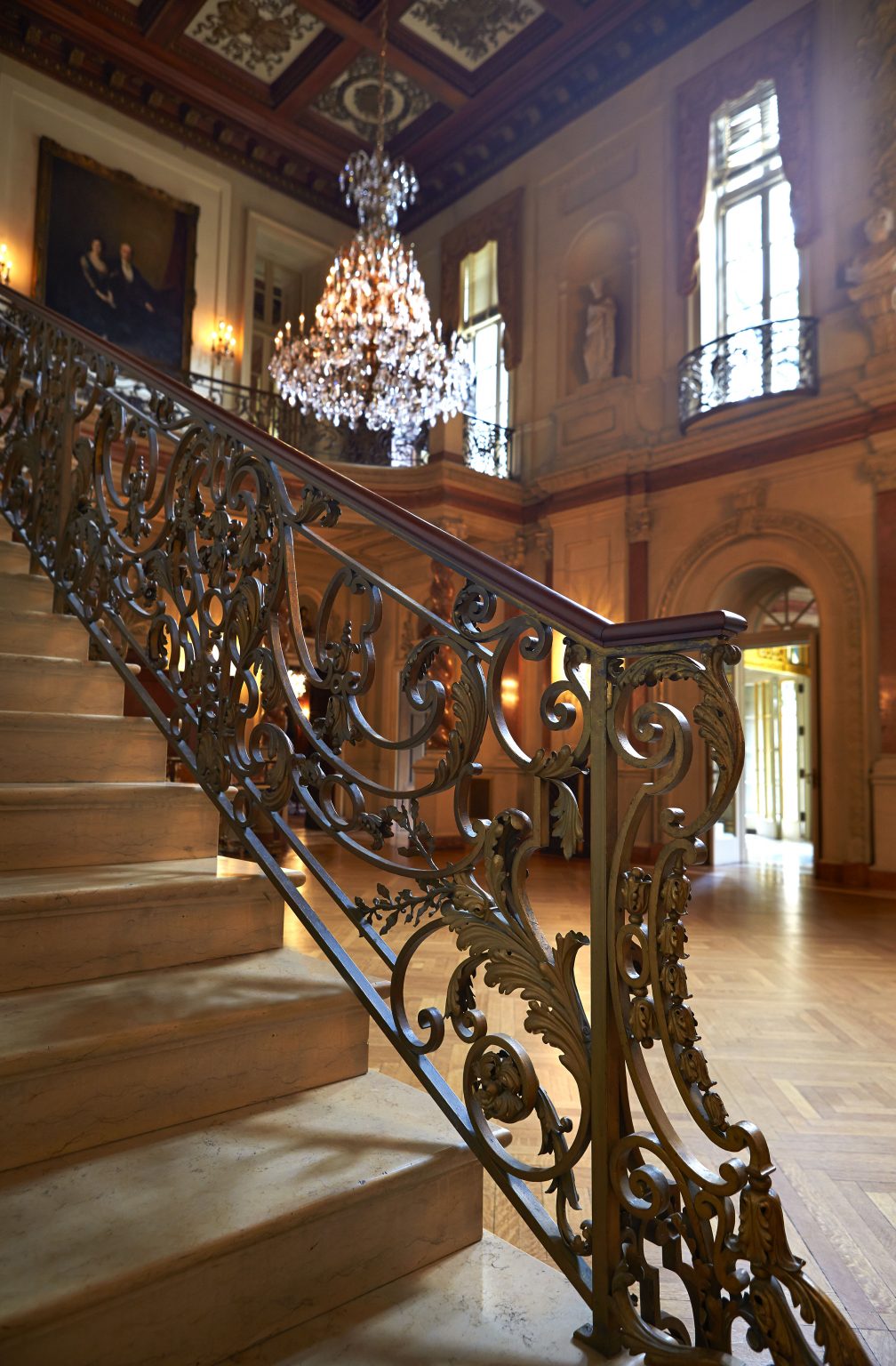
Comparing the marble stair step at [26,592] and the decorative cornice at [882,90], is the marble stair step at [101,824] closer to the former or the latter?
the marble stair step at [26,592]

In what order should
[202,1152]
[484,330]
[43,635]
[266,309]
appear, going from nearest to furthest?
[202,1152] < [43,635] < [484,330] < [266,309]

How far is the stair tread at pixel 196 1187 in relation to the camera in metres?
1.08

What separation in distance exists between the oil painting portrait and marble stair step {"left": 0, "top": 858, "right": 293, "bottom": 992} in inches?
360

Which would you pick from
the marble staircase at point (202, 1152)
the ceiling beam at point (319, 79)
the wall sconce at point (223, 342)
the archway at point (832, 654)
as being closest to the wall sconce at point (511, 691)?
the archway at point (832, 654)

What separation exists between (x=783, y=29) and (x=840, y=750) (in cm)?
674

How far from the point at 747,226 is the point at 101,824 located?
9.38 m

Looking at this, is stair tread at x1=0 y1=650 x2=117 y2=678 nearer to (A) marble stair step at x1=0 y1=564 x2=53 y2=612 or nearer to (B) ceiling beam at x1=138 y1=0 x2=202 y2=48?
(A) marble stair step at x1=0 y1=564 x2=53 y2=612

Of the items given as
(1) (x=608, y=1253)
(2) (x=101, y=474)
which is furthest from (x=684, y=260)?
(1) (x=608, y=1253)

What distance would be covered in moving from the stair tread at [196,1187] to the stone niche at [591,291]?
30.0 ft

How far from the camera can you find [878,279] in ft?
23.9

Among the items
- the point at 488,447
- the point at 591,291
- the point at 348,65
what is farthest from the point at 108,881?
the point at 348,65

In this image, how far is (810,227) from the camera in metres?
7.85

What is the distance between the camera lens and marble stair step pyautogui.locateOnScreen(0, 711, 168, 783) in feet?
6.91

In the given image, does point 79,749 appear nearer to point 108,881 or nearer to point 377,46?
point 108,881
